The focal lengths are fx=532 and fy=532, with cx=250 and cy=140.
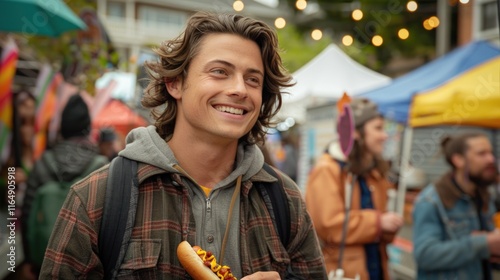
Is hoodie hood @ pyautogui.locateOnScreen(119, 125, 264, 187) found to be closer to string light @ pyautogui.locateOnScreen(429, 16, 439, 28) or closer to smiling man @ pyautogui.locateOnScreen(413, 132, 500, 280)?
smiling man @ pyautogui.locateOnScreen(413, 132, 500, 280)

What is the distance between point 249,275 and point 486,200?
120 inches

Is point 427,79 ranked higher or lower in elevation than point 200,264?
higher

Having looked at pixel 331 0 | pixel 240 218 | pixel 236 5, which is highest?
pixel 331 0

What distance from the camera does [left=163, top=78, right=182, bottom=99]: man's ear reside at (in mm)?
2010

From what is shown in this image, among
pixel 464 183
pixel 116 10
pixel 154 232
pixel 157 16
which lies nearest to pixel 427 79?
pixel 464 183

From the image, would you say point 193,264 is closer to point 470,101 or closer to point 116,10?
point 470,101

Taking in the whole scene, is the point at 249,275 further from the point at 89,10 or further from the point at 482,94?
the point at 89,10

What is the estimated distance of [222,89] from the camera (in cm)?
187

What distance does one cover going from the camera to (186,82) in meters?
1.96

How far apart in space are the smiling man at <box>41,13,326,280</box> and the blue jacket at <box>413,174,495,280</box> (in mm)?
2053

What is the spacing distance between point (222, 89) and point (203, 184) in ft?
1.21

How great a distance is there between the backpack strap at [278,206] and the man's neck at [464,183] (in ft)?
8.34

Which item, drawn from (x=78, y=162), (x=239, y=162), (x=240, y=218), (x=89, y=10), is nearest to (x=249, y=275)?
(x=240, y=218)

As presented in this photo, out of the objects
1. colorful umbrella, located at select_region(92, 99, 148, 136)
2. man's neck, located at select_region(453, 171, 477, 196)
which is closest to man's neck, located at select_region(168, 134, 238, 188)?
man's neck, located at select_region(453, 171, 477, 196)
